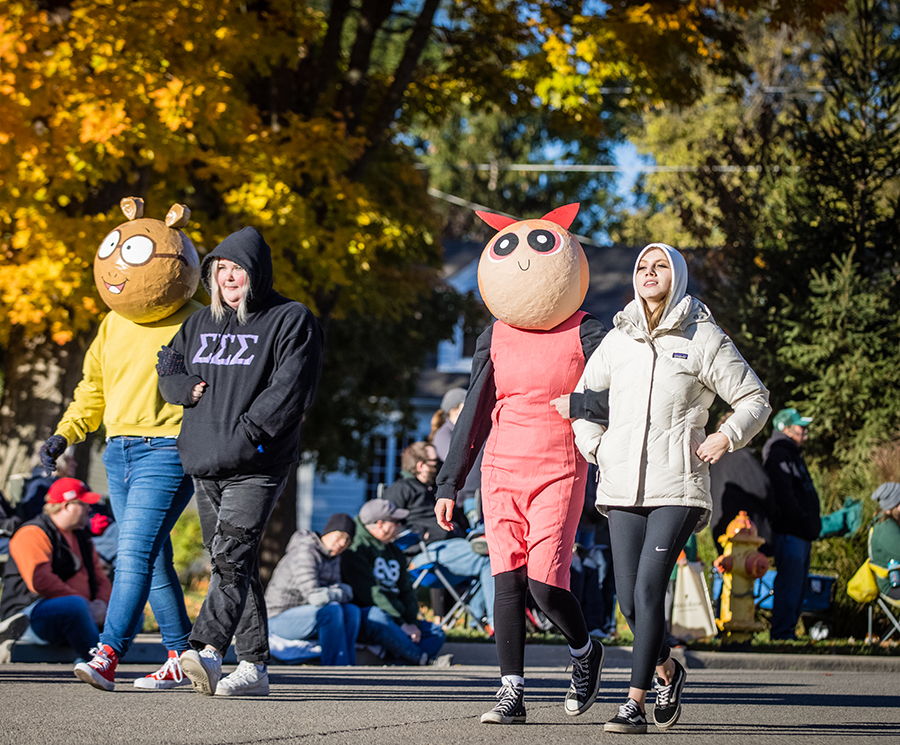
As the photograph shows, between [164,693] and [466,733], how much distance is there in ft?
5.25

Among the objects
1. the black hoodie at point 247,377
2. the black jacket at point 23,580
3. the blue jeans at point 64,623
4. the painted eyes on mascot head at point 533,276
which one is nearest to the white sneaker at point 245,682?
the black hoodie at point 247,377

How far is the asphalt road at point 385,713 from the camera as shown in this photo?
4.21 m

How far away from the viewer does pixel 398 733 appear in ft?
14.2

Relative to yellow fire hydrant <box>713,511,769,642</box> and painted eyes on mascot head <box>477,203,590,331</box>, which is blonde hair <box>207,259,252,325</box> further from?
yellow fire hydrant <box>713,511,769,642</box>

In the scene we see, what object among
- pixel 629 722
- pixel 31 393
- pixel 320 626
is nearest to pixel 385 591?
pixel 320 626

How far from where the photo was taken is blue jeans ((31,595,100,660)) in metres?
6.97

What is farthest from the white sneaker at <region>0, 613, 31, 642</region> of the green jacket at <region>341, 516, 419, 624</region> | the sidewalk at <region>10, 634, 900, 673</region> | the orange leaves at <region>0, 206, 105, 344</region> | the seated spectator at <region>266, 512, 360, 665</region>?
the orange leaves at <region>0, 206, 105, 344</region>

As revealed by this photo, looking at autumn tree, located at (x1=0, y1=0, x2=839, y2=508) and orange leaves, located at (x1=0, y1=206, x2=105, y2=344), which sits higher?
autumn tree, located at (x1=0, y1=0, x2=839, y2=508)

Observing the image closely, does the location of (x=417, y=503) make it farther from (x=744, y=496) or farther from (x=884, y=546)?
(x=884, y=546)

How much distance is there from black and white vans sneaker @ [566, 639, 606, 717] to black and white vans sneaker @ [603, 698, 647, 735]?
0.29 meters

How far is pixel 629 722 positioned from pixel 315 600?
3533mm

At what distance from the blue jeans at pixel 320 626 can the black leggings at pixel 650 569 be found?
344cm

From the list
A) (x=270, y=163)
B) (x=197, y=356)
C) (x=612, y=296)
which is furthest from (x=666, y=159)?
(x=197, y=356)

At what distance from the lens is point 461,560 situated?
974cm
